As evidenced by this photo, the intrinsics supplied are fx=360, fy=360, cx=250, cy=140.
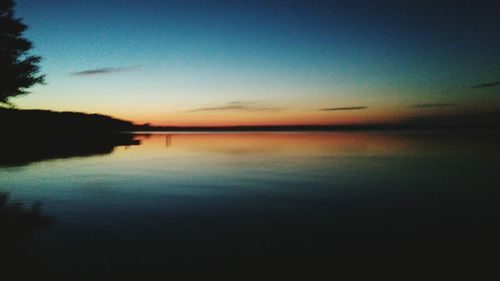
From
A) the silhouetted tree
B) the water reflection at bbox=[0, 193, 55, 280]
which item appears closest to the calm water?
the water reflection at bbox=[0, 193, 55, 280]

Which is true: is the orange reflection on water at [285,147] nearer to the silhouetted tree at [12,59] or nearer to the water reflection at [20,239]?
the silhouetted tree at [12,59]

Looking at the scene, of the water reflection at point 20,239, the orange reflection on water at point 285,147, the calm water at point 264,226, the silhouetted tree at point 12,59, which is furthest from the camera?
the orange reflection on water at point 285,147

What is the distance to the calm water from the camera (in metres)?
7.91

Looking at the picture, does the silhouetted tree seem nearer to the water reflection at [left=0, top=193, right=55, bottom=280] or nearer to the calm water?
the calm water

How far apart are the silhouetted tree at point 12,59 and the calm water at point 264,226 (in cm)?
703

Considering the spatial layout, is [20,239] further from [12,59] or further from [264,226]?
[12,59]

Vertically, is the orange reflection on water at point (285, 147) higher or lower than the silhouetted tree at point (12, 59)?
lower

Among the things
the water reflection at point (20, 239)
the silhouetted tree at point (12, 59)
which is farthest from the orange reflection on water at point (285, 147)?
the water reflection at point (20, 239)

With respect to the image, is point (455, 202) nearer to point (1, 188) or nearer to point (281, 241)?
point (281, 241)

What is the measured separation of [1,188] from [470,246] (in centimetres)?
1930

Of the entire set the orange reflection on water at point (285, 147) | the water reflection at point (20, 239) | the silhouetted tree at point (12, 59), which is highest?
the silhouetted tree at point (12, 59)

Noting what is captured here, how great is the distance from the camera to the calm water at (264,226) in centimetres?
791

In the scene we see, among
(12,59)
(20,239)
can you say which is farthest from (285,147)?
(20,239)

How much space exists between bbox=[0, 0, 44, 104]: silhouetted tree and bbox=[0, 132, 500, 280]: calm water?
7.03 metres
